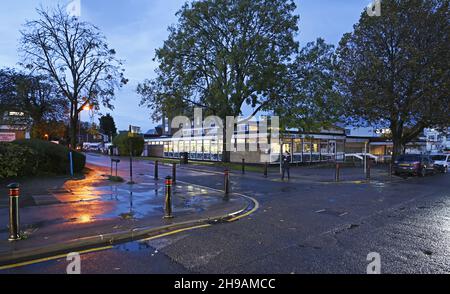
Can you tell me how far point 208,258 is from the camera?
476 centimetres

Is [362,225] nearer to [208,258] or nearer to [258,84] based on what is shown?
[208,258]

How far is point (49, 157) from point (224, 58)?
43.9 feet

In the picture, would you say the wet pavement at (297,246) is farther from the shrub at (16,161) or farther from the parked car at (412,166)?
the parked car at (412,166)

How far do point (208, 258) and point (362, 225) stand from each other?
4134mm

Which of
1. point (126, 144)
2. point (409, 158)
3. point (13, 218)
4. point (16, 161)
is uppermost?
point (126, 144)

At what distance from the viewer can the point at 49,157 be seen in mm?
15141

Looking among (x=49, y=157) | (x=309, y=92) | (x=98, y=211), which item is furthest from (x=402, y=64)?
(x=49, y=157)

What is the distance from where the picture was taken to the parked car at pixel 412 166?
2042 cm

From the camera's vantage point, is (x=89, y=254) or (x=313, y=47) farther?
(x=313, y=47)

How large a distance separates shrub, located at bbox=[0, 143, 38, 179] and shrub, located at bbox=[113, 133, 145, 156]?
27525 millimetres

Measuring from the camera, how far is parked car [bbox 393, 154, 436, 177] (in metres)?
20.4

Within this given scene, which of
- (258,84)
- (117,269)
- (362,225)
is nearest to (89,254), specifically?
(117,269)

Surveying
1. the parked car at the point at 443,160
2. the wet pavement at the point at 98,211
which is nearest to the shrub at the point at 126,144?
the wet pavement at the point at 98,211

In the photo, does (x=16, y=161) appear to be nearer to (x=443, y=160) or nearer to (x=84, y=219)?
(x=84, y=219)
